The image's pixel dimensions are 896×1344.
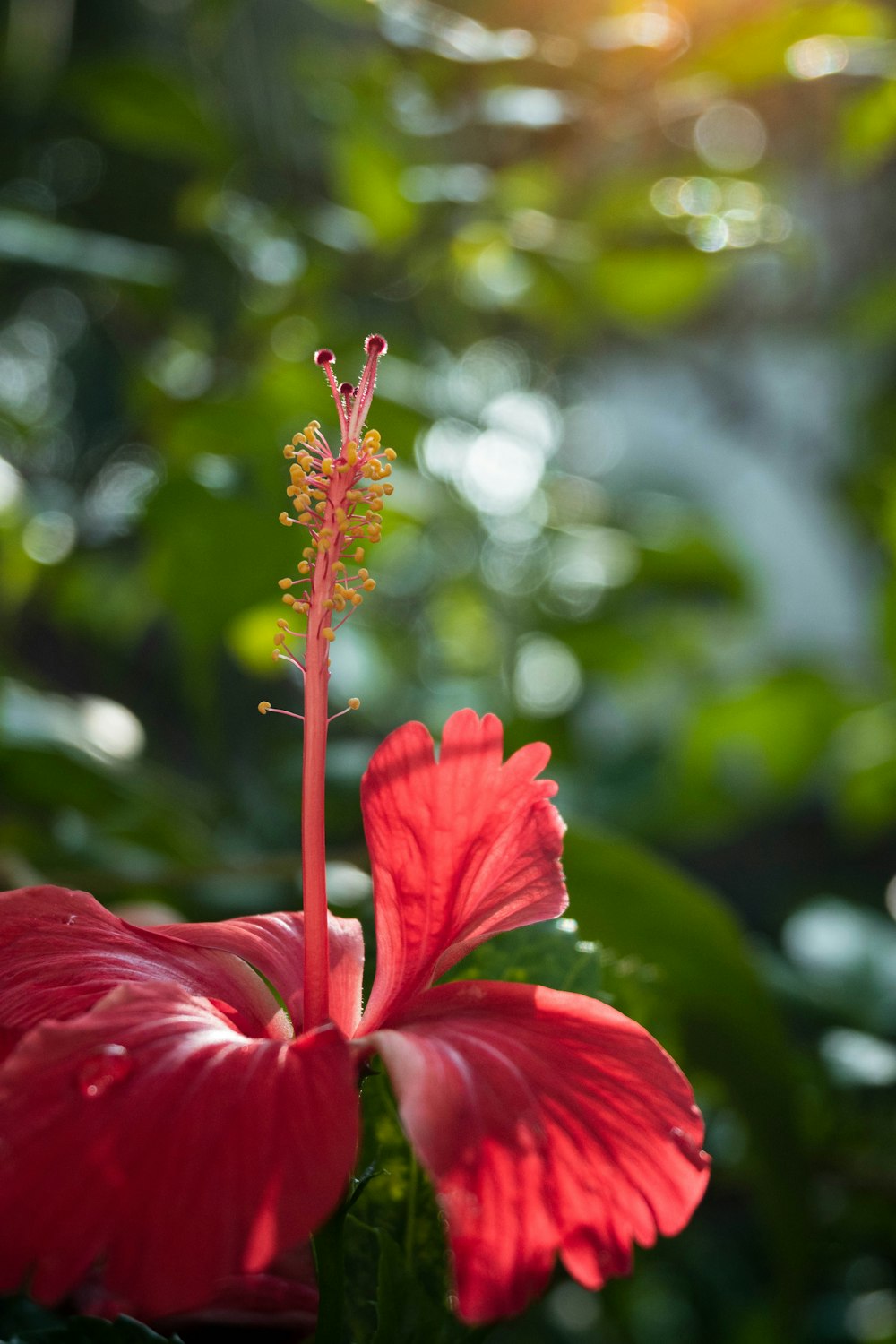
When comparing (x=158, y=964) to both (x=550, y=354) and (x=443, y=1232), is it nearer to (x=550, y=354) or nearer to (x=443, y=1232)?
(x=443, y=1232)

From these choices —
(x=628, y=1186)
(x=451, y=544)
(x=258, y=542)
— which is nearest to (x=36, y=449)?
(x=451, y=544)

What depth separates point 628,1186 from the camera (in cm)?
21

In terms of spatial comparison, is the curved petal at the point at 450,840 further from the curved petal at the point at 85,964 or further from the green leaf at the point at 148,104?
the green leaf at the point at 148,104

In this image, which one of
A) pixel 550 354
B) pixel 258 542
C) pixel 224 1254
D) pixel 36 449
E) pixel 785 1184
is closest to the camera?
pixel 224 1254

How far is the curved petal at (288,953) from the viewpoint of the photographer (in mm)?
263

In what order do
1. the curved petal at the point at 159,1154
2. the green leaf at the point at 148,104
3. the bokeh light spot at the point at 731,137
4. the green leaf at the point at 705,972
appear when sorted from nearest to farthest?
the curved petal at the point at 159,1154 < the green leaf at the point at 705,972 < the green leaf at the point at 148,104 < the bokeh light spot at the point at 731,137

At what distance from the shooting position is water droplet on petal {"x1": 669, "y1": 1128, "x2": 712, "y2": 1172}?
22 cm

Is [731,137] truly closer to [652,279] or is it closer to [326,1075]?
[652,279]

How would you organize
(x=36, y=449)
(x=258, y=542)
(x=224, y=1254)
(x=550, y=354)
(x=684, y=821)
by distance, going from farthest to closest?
(x=550, y=354) < (x=36, y=449) < (x=684, y=821) < (x=258, y=542) < (x=224, y=1254)

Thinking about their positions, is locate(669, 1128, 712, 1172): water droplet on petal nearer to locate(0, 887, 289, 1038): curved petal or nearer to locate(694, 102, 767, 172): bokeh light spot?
locate(0, 887, 289, 1038): curved petal

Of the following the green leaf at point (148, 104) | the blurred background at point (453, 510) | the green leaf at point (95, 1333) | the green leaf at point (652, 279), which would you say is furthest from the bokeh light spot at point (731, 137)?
the green leaf at point (95, 1333)

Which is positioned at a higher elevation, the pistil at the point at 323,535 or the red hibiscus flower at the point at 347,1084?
the pistil at the point at 323,535

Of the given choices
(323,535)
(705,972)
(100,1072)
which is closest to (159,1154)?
(100,1072)

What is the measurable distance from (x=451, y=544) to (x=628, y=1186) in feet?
3.01
